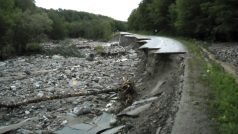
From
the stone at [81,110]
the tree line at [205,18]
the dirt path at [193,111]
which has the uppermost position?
the tree line at [205,18]

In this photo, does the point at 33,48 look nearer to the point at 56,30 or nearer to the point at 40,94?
the point at 40,94

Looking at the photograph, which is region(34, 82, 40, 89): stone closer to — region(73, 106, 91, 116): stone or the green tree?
region(73, 106, 91, 116): stone

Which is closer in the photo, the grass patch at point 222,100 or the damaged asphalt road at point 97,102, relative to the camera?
the grass patch at point 222,100

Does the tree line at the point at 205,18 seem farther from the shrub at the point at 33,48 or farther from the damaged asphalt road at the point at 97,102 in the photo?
the shrub at the point at 33,48

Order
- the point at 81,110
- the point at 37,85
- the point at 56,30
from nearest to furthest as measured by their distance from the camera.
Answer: the point at 81,110
the point at 37,85
the point at 56,30

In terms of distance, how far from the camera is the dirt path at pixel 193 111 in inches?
325

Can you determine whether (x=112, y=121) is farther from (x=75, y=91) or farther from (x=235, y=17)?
(x=235, y=17)

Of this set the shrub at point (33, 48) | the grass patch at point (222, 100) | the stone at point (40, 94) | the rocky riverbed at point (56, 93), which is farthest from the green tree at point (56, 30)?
the grass patch at point (222, 100)

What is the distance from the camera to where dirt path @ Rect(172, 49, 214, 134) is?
827 centimetres

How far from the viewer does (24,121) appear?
14.0 meters

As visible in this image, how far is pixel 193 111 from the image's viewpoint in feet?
30.8

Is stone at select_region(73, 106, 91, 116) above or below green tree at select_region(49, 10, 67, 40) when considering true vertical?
below

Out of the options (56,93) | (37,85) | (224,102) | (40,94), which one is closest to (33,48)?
(37,85)

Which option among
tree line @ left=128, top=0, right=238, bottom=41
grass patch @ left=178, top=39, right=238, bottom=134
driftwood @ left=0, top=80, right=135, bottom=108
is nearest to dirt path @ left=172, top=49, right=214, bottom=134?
grass patch @ left=178, top=39, right=238, bottom=134
